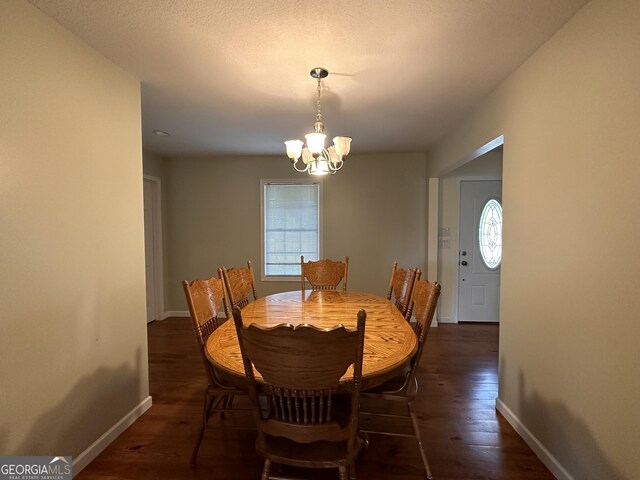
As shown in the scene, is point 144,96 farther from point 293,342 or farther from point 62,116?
point 293,342

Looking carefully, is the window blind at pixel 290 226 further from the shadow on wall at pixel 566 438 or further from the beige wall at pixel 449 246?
the shadow on wall at pixel 566 438

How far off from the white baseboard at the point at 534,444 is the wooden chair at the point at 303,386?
119 cm

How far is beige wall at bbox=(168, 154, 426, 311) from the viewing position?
446cm

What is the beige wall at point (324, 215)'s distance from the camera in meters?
4.46

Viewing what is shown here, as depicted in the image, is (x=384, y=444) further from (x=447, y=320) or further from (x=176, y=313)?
(x=176, y=313)

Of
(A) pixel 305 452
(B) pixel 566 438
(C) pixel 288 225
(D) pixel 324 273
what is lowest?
(B) pixel 566 438

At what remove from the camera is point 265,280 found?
4645 mm

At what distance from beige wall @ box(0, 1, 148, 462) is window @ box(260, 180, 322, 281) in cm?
242

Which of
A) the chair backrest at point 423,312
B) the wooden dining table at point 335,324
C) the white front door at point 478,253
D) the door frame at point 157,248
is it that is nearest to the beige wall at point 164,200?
the door frame at point 157,248

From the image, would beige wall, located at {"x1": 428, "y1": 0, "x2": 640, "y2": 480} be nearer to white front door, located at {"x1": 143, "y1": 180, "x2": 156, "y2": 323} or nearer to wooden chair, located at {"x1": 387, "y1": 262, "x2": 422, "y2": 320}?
wooden chair, located at {"x1": 387, "y1": 262, "x2": 422, "y2": 320}

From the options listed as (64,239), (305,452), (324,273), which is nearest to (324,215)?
(324,273)

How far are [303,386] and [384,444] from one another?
1.19 metres

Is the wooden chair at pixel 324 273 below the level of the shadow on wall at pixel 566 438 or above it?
above

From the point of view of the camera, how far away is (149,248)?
4465 mm
